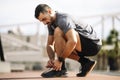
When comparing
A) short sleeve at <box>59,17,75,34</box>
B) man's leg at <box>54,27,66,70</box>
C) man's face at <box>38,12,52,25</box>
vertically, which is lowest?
man's leg at <box>54,27,66,70</box>

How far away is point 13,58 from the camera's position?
366 inches

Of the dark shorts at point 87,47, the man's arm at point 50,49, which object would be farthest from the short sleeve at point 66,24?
the man's arm at point 50,49

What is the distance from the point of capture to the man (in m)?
2.64

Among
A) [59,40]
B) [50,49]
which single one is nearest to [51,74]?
[50,49]

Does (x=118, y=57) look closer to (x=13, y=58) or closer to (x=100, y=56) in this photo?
(x=100, y=56)

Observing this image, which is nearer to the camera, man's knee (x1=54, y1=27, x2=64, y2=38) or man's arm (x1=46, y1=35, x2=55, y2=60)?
man's knee (x1=54, y1=27, x2=64, y2=38)

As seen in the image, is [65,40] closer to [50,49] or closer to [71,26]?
[71,26]

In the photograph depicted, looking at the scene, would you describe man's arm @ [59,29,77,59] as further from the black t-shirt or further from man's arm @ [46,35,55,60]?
man's arm @ [46,35,55,60]

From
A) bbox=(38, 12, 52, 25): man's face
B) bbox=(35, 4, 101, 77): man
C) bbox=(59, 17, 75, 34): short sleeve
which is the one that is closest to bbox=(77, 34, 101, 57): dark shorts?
bbox=(35, 4, 101, 77): man

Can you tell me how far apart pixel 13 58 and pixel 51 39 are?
21.0 ft

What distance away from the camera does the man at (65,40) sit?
8.65ft

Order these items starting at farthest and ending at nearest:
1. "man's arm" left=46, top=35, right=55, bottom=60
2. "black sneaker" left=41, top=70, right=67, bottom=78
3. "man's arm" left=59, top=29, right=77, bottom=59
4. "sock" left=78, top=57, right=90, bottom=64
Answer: "sock" left=78, top=57, right=90, bottom=64, "man's arm" left=46, top=35, right=55, bottom=60, "black sneaker" left=41, top=70, right=67, bottom=78, "man's arm" left=59, top=29, right=77, bottom=59

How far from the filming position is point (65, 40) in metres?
2.69

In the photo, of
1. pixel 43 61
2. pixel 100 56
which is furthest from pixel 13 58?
pixel 100 56
